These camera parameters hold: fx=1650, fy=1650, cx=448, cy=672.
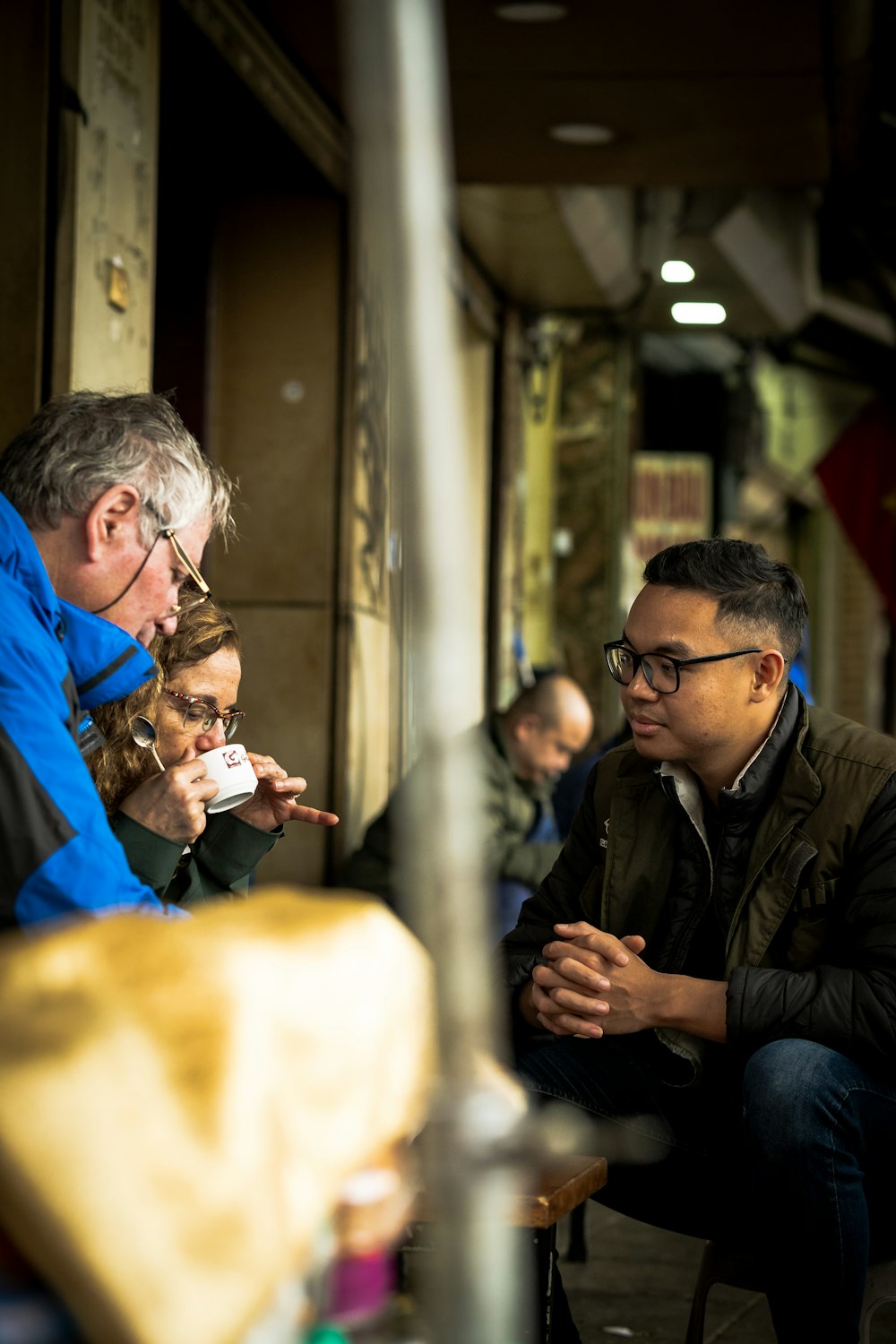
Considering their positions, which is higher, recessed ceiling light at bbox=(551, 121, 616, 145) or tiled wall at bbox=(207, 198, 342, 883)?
recessed ceiling light at bbox=(551, 121, 616, 145)

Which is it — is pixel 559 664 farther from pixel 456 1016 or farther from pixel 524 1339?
pixel 456 1016

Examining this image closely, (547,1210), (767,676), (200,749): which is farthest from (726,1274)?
(200,749)

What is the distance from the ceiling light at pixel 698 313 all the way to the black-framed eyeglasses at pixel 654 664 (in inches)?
287

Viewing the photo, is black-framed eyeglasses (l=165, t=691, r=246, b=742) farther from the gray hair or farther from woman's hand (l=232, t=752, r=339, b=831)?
the gray hair

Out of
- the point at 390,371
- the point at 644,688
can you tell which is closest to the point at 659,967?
the point at 644,688

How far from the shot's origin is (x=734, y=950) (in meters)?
2.78

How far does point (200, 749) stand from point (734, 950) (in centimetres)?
109

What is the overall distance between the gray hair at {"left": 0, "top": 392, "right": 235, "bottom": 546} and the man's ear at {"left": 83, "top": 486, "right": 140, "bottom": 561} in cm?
1

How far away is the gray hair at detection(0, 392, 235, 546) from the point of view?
2.47 meters

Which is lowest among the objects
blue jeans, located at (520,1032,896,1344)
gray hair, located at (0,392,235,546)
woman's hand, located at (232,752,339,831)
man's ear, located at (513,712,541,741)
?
blue jeans, located at (520,1032,896,1344)

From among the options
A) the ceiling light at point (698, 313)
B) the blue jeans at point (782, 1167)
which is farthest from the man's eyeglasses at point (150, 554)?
the ceiling light at point (698, 313)

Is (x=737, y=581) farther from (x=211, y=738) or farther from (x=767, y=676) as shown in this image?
(x=211, y=738)

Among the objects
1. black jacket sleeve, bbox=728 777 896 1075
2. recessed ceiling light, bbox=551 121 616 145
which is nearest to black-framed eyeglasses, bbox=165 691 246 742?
black jacket sleeve, bbox=728 777 896 1075

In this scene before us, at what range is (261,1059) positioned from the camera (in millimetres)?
997
